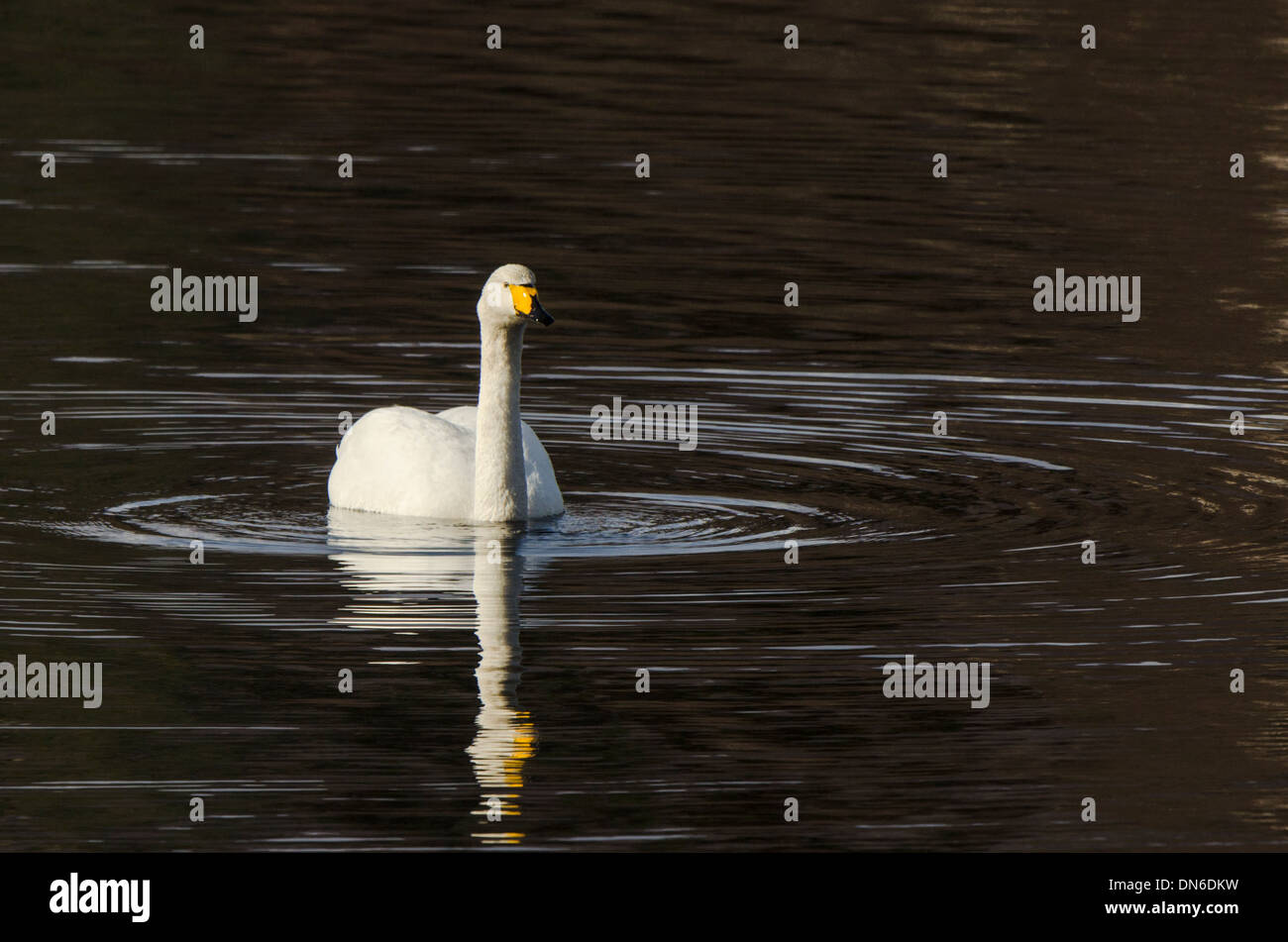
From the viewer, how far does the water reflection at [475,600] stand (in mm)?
11219

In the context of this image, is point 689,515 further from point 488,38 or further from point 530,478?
point 488,38

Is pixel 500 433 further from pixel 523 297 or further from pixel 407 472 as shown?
pixel 523 297

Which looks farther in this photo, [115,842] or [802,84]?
[802,84]

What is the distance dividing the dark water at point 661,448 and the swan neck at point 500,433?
31 cm

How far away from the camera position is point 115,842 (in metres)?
10.3

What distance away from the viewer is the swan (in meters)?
16.2

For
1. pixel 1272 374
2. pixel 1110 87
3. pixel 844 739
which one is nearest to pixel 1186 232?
pixel 1272 374

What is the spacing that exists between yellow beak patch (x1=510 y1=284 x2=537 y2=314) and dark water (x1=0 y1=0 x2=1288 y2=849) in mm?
1404
